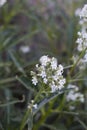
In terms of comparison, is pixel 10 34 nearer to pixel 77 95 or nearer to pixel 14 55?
pixel 14 55

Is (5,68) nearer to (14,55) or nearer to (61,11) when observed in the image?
(14,55)

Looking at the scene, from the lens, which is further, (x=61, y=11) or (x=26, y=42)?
(x=26, y=42)

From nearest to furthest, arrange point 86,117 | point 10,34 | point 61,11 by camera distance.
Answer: point 86,117, point 10,34, point 61,11

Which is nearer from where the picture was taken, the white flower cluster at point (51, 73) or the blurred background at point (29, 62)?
the white flower cluster at point (51, 73)

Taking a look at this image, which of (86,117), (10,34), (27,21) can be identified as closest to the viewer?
(86,117)

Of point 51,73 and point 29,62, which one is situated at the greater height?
point 29,62

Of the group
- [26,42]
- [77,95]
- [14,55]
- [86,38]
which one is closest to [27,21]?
[26,42]

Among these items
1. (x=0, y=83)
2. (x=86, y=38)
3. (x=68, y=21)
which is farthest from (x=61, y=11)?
(x=86, y=38)

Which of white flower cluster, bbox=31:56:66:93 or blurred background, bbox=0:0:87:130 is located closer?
white flower cluster, bbox=31:56:66:93

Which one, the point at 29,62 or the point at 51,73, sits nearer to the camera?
the point at 51,73

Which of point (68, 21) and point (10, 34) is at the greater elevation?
point (68, 21)

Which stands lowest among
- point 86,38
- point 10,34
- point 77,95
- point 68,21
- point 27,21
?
point 77,95
